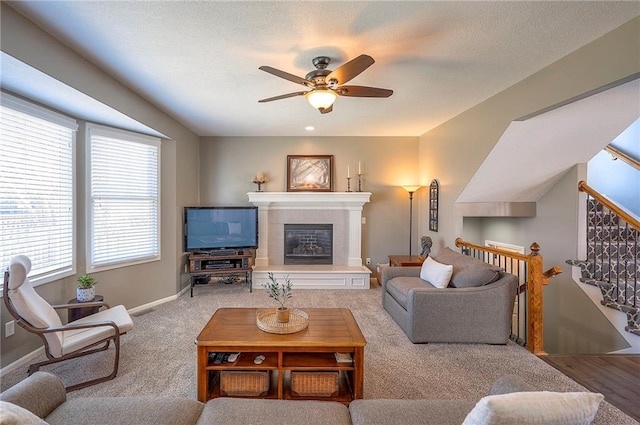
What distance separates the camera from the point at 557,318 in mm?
3854

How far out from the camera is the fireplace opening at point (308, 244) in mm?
5465

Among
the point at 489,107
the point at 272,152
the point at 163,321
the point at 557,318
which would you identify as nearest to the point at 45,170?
the point at 163,321

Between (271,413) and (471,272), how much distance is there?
2.56 metres

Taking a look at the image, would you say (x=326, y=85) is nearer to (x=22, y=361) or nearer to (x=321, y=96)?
(x=321, y=96)

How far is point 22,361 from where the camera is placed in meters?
2.66

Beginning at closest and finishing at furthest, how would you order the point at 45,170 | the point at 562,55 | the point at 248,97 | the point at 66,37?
1. the point at 66,37
2. the point at 562,55
3. the point at 45,170
4. the point at 248,97

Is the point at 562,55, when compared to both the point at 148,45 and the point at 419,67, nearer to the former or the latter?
the point at 419,67

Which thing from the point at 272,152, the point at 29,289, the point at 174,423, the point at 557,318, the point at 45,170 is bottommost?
the point at 557,318

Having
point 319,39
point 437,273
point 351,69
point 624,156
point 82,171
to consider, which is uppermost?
point 319,39

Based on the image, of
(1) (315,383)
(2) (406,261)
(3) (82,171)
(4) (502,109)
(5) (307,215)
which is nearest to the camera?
(1) (315,383)

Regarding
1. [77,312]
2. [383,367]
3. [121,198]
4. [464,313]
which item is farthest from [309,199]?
[77,312]

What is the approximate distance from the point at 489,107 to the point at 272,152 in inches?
139

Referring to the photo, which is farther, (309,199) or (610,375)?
(309,199)

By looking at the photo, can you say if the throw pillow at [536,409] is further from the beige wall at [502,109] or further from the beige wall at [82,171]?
the beige wall at [82,171]
